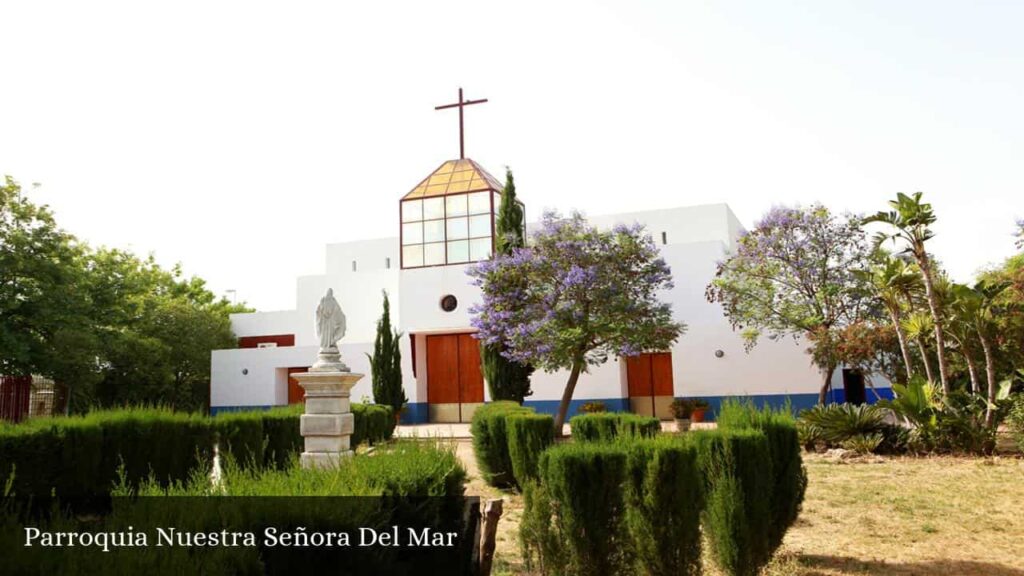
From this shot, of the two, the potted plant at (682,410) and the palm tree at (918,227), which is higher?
the palm tree at (918,227)

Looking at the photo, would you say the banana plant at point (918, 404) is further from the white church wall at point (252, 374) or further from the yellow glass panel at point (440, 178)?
the white church wall at point (252, 374)

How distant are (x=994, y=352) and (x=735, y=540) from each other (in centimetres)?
1330

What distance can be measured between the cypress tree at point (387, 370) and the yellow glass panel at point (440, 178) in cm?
483

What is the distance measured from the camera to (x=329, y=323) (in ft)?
36.3

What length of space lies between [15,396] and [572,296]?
47.7 ft

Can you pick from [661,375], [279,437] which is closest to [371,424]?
[279,437]

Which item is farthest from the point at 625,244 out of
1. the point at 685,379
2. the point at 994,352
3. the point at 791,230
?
the point at 994,352

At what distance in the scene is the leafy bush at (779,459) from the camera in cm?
618

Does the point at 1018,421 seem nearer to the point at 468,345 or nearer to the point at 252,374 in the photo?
the point at 468,345

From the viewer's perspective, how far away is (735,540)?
5.62 meters

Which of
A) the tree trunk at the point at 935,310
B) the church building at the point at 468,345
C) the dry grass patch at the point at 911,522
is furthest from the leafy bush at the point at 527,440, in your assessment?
the church building at the point at 468,345

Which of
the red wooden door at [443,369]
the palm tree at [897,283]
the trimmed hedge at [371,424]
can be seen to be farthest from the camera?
the red wooden door at [443,369]

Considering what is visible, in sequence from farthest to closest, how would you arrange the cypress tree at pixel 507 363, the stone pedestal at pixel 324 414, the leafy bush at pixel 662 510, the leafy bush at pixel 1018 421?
1. the cypress tree at pixel 507 363
2. the leafy bush at pixel 1018 421
3. the stone pedestal at pixel 324 414
4. the leafy bush at pixel 662 510

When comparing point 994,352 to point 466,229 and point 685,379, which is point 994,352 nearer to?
point 685,379
